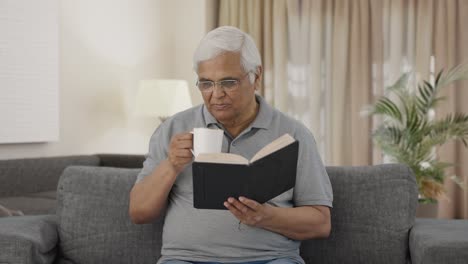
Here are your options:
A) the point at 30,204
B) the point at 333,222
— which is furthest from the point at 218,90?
the point at 30,204

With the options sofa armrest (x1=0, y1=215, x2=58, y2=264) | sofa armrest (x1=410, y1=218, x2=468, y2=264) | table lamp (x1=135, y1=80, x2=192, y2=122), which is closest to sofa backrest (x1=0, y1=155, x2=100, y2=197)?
table lamp (x1=135, y1=80, x2=192, y2=122)

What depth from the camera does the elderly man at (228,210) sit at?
213cm

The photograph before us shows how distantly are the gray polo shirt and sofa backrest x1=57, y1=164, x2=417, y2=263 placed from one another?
15 cm

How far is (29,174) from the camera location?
437cm

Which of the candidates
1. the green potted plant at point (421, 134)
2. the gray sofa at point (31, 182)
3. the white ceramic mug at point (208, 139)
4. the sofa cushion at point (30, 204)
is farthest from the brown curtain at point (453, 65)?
the white ceramic mug at point (208, 139)

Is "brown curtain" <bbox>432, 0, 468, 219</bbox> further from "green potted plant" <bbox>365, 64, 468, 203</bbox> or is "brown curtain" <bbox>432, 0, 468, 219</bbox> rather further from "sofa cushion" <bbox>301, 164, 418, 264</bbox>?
"sofa cushion" <bbox>301, 164, 418, 264</bbox>

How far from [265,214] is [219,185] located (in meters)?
0.20

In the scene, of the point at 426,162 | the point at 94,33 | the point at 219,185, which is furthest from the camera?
the point at 94,33

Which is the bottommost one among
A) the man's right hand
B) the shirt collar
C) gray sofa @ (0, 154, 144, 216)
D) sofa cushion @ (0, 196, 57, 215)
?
sofa cushion @ (0, 196, 57, 215)

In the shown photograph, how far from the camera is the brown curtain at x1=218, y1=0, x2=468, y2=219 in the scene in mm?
5680

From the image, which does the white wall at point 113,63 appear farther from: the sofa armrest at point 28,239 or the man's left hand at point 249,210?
the man's left hand at point 249,210

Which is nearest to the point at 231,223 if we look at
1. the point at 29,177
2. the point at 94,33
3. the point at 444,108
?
the point at 29,177

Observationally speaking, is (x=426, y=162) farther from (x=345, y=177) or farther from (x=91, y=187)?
(x=91, y=187)

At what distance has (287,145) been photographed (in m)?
1.90
